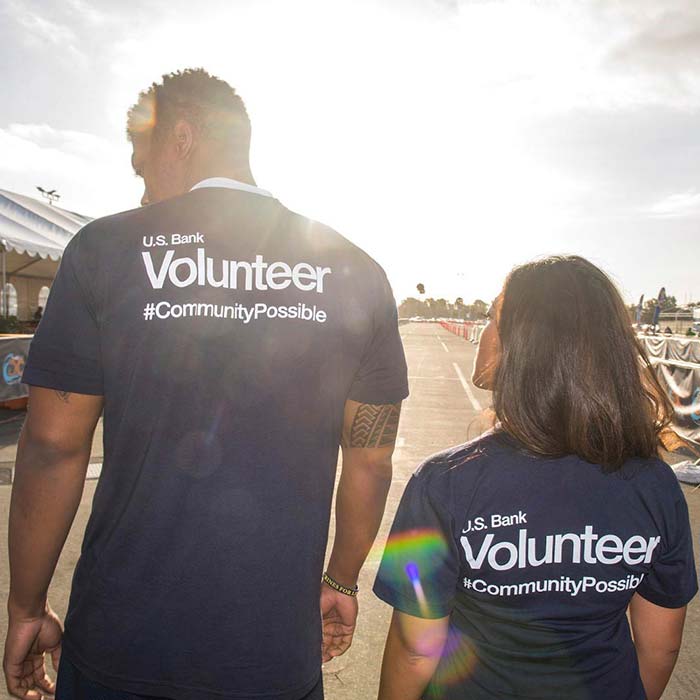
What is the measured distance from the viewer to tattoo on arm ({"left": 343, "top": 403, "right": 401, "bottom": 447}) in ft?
5.93

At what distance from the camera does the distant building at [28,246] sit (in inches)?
533

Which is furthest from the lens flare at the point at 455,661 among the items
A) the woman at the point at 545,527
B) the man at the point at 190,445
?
the man at the point at 190,445

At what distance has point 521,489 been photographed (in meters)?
1.42

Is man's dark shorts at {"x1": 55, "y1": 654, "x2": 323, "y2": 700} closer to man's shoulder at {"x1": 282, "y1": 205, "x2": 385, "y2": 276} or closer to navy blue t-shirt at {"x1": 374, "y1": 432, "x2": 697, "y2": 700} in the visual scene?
navy blue t-shirt at {"x1": 374, "y1": 432, "x2": 697, "y2": 700}

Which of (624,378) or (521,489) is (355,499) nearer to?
(521,489)

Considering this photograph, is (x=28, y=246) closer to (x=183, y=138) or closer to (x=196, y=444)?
(x=183, y=138)

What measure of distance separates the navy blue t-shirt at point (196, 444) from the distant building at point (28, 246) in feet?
42.2

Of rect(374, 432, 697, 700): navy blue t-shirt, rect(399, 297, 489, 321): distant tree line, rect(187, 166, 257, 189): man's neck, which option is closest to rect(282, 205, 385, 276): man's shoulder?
rect(187, 166, 257, 189): man's neck

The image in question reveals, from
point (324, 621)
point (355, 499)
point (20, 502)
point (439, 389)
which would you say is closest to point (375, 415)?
point (355, 499)

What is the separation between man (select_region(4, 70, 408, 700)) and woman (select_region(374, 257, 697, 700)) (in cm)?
30

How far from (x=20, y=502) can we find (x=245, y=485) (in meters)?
0.62

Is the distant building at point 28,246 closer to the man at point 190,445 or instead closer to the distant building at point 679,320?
the man at point 190,445

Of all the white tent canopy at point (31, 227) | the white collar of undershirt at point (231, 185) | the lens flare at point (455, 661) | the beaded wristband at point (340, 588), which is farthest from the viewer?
the white tent canopy at point (31, 227)

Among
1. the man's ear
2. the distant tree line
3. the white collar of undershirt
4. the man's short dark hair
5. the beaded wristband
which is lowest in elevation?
the beaded wristband
